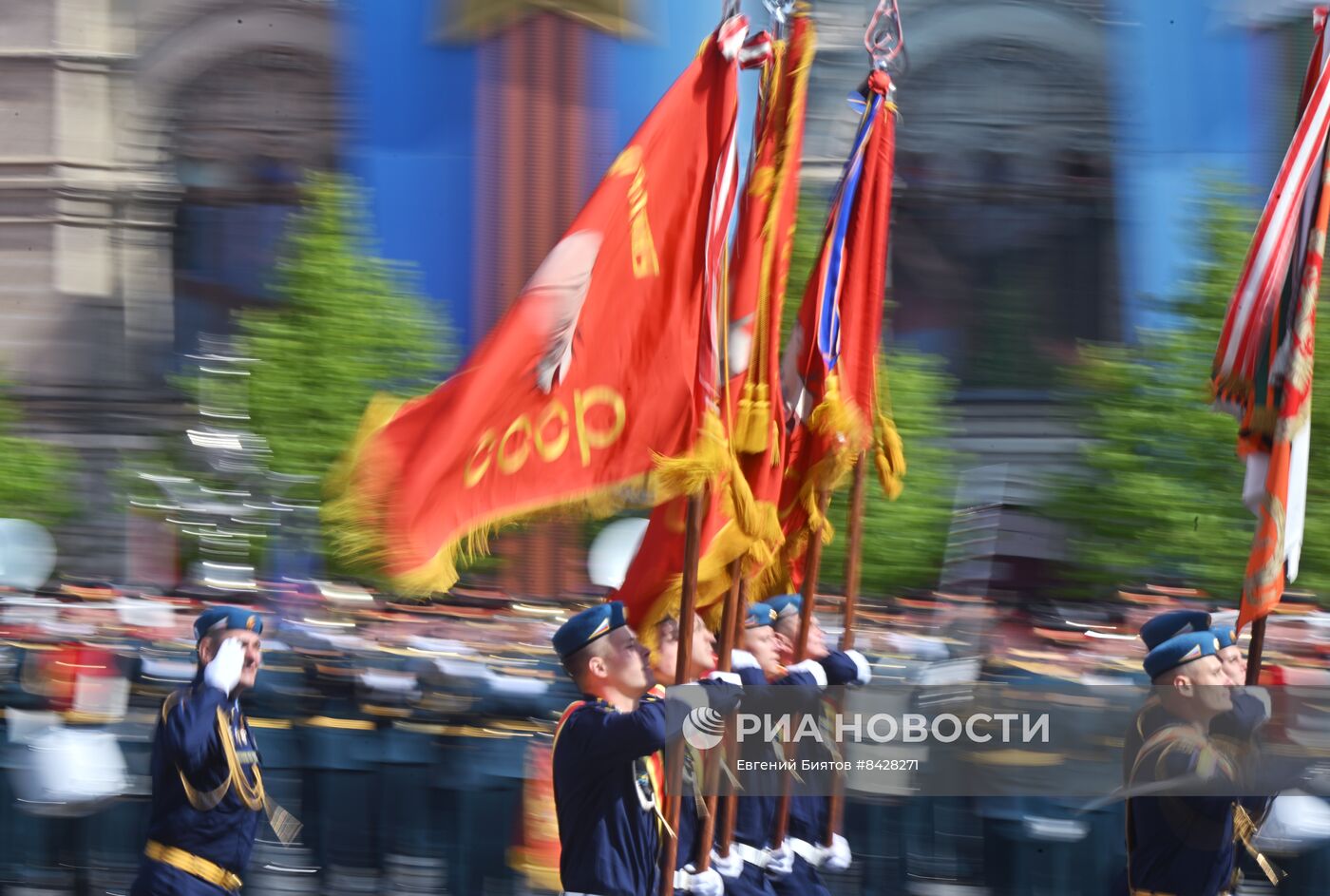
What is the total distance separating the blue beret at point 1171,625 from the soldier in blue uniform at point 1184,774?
0.07m

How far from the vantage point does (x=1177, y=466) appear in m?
13.6

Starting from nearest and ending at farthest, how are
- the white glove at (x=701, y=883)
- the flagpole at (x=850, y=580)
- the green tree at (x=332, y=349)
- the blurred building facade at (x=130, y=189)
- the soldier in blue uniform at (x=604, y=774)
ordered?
the soldier in blue uniform at (x=604, y=774) < the white glove at (x=701, y=883) < the flagpole at (x=850, y=580) < the green tree at (x=332, y=349) < the blurred building facade at (x=130, y=189)

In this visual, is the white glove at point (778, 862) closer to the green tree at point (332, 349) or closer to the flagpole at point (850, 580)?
the flagpole at point (850, 580)

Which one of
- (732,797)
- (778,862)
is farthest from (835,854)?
(732,797)

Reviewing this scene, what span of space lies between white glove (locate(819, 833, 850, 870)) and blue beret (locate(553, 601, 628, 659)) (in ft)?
4.29

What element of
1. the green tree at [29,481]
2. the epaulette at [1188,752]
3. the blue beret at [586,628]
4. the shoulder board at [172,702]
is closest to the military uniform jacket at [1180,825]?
A: the epaulette at [1188,752]

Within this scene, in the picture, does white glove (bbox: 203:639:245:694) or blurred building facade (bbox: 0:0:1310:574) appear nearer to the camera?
white glove (bbox: 203:639:245:694)

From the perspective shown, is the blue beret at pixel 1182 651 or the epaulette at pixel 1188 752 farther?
the blue beret at pixel 1182 651

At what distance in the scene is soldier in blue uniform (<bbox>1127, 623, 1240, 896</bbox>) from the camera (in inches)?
178

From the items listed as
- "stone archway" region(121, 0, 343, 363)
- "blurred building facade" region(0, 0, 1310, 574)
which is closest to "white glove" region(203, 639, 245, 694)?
"blurred building facade" region(0, 0, 1310, 574)

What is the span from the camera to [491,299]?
15.4m

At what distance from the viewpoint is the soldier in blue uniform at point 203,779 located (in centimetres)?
507

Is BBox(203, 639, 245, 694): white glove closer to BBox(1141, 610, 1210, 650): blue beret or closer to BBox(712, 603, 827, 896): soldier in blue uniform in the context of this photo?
BBox(712, 603, 827, 896): soldier in blue uniform

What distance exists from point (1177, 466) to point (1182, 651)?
9.46 metres
